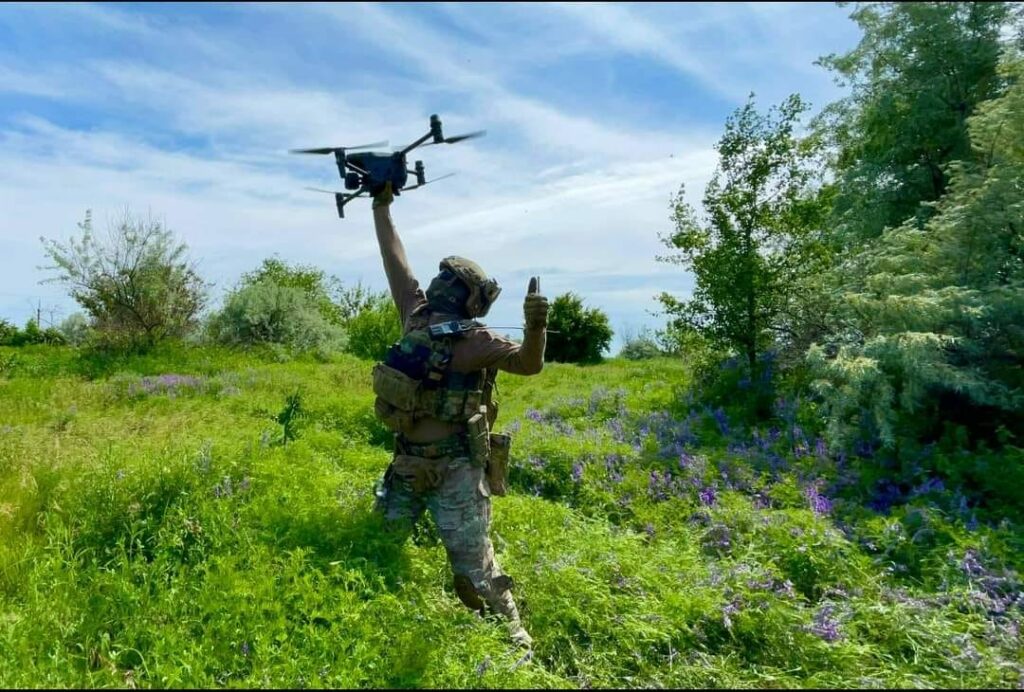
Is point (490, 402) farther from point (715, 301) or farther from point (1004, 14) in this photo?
point (1004, 14)

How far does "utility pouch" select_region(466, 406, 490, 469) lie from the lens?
4.11 metres

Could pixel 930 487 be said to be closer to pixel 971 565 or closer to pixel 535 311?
pixel 971 565

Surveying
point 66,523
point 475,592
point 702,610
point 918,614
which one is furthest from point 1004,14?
point 66,523

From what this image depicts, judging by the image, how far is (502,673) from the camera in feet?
10.3

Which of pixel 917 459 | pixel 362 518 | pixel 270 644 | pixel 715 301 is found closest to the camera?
pixel 270 644

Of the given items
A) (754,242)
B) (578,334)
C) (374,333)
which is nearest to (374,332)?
(374,333)

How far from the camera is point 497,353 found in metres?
3.97

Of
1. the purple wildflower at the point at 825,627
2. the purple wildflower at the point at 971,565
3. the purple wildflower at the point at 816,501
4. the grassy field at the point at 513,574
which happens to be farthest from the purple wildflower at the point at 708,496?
the purple wildflower at the point at 825,627

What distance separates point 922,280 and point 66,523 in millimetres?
7929

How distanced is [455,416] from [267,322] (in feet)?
57.4

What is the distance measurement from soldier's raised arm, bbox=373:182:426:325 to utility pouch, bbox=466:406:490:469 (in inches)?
38.5

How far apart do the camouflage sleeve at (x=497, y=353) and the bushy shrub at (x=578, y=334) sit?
20.5m

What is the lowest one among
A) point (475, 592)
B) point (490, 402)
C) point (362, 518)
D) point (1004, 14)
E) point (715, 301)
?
point (475, 592)

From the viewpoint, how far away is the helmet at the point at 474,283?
13.8 feet
